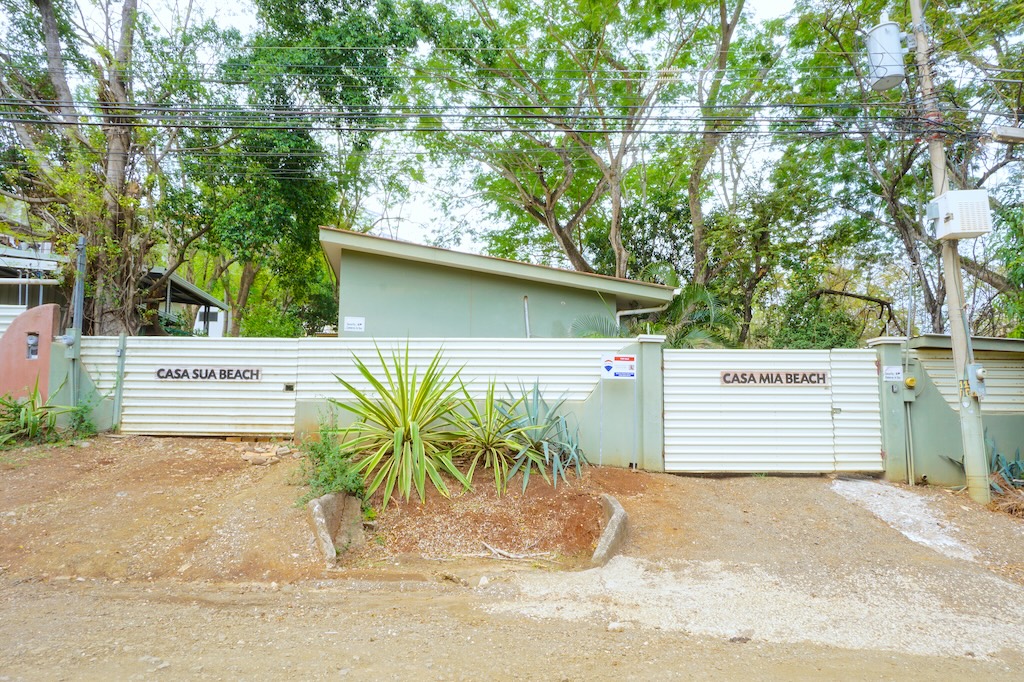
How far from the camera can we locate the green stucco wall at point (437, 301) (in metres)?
10.0

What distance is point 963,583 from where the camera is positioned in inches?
189

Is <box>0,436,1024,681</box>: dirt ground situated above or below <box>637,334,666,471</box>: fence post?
below

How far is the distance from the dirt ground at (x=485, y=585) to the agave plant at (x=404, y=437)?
0.33m

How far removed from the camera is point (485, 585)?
15.1ft

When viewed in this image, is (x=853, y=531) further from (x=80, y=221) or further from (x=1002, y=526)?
(x=80, y=221)

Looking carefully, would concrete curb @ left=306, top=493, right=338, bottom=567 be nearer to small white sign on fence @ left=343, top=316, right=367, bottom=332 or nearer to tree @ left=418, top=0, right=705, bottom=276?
Result: small white sign on fence @ left=343, top=316, right=367, bottom=332

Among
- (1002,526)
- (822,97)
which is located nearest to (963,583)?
(1002,526)

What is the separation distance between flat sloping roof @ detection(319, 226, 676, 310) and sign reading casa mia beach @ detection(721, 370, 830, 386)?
3.08m

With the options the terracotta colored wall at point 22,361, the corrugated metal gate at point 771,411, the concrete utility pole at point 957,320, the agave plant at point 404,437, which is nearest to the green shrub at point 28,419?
the terracotta colored wall at point 22,361

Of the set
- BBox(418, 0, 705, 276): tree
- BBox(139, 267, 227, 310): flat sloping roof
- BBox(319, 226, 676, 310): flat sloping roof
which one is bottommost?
BBox(319, 226, 676, 310): flat sloping roof

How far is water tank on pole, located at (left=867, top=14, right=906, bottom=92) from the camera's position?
7094 mm

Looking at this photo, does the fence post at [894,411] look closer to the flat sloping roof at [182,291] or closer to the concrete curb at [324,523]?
the concrete curb at [324,523]

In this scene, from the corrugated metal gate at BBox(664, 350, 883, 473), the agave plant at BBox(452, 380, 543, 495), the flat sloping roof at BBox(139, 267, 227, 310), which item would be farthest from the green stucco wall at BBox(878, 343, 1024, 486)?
the flat sloping roof at BBox(139, 267, 227, 310)

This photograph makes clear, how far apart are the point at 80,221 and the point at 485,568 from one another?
9501mm
